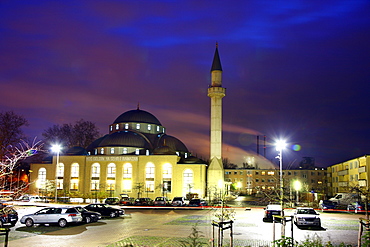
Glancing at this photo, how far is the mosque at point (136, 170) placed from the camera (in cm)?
7181

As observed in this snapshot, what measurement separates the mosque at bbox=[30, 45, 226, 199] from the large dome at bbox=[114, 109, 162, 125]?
7.19 metres

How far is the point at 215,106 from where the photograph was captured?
73.1m

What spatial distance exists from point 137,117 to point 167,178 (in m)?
21.9

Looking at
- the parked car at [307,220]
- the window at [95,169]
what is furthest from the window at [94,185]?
the parked car at [307,220]

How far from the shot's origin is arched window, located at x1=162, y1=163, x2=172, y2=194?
72375mm

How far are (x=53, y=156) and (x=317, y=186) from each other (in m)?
57.6

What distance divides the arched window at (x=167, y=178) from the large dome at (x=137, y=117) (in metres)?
19.3

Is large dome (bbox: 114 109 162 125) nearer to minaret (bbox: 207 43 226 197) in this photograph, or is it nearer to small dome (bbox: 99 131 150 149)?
small dome (bbox: 99 131 150 149)

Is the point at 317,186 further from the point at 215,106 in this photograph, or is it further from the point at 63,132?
the point at 63,132

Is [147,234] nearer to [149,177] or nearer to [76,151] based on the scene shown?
[149,177]

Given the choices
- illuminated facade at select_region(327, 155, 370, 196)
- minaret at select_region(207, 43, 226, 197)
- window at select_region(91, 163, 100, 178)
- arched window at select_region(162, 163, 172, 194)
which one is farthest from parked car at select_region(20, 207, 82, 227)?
window at select_region(91, 163, 100, 178)

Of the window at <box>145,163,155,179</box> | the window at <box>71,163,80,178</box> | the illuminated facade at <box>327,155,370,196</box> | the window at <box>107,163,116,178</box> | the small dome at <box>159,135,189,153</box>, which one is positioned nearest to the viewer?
the illuminated facade at <box>327,155,370,196</box>

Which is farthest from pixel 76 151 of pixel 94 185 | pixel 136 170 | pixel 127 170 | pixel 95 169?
pixel 136 170

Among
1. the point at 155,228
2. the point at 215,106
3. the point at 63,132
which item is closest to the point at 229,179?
the point at 215,106
